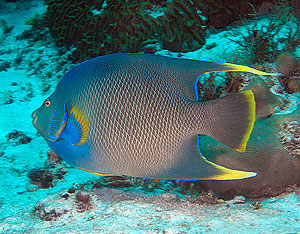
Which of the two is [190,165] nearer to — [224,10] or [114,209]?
[114,209]

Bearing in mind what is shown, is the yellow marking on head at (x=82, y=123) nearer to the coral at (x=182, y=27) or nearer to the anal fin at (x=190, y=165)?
the anal fin at (x=190, y=165)

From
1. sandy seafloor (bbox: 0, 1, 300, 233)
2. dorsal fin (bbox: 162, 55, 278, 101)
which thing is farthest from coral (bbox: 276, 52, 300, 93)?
dorsal fin (bbox: 162, 55, 278, 101)

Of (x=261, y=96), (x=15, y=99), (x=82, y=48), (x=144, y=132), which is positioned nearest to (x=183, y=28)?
(x=82, y=48)

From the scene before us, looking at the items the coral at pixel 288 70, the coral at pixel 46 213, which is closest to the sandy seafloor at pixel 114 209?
the coral at pixel 46 213

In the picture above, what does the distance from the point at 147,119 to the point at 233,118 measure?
518 millimetres

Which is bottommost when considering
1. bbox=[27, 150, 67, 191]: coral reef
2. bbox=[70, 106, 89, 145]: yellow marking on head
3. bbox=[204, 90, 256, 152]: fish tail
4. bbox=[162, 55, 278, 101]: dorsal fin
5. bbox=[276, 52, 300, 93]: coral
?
bbox=[27, 150, 67, 191]: coral reef

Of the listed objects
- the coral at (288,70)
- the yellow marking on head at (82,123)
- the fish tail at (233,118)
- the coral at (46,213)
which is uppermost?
the fish tail at (233,118)

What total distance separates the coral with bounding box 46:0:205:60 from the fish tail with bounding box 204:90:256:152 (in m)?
4.21

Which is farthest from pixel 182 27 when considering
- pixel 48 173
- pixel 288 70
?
pixel 48 173

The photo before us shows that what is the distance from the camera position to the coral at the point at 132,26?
5.68 metres

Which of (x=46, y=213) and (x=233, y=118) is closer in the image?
(x=233, y=118)

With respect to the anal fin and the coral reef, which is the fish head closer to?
the anal fin

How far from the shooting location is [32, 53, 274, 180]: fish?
1582 millimetres

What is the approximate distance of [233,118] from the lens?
5.06 feet
